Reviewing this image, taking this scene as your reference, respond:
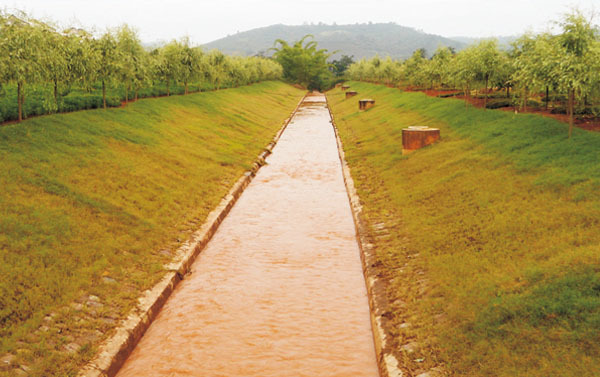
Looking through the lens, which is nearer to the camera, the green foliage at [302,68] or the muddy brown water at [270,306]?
the muddy brown water at [270,306]

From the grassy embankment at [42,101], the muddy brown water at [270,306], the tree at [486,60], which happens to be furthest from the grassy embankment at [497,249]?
the grassy embankment at [42,101]

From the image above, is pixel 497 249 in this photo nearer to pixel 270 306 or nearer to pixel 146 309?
pixel 270 306

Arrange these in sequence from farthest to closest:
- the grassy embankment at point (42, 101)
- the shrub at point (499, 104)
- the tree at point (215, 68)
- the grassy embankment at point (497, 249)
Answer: the tree at point (215, 68)
the shrub at point (499, 104)
the grassy embankment at point (42, 101)
the grassy embankment at point (497, 249)

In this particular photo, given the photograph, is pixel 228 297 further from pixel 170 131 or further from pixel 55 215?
pixel 170 131

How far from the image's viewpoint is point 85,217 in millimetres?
11469

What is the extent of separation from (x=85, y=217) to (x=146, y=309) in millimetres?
4131

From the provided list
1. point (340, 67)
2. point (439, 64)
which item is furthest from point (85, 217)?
point (340, 67)

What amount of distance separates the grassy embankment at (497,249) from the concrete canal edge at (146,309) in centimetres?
489

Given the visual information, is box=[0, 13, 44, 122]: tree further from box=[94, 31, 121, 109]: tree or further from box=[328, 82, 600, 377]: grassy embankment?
box=[328, 82, 600, 377]: grassy embankment

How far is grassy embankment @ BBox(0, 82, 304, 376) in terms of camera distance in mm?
7559

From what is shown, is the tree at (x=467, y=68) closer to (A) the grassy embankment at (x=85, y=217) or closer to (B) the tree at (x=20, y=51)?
(A) the grassy embankment at (x=85, y=217)

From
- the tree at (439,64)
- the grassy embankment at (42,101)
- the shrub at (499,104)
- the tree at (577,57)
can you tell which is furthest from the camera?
the tree at (439,64)

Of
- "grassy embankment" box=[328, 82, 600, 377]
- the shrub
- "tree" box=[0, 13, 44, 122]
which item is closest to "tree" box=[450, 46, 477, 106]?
the shrub

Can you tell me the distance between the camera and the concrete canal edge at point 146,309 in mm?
7102
